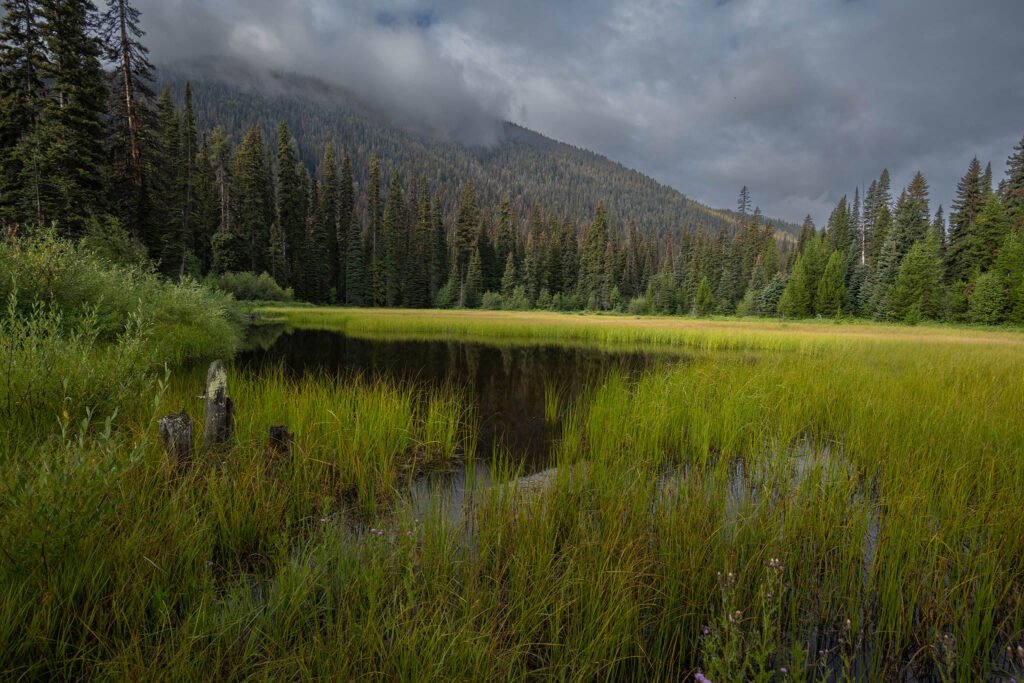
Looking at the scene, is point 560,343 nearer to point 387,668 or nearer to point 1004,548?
point 1004,548

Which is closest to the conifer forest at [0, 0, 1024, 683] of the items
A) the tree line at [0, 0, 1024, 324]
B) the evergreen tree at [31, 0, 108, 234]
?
the evergreen tree at [31, 0, 108, 234]

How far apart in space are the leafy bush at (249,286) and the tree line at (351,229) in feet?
9.34

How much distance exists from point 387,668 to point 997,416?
8261mm

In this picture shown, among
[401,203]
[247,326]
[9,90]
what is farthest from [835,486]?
[401,203]

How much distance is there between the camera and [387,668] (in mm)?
1762

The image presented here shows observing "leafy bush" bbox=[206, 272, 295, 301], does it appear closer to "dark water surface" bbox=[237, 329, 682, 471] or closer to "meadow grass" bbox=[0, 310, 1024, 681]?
"dark water surface" bbox=[237, 329, 682, 471]

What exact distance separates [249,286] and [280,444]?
42.2 metres

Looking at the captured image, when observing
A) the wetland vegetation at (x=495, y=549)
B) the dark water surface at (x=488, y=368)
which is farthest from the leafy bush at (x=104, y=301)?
the wetland vegetation at (x=495, y=549)

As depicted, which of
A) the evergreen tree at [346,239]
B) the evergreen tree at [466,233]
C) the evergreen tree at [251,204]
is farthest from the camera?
the evergreen tree at [466,233]

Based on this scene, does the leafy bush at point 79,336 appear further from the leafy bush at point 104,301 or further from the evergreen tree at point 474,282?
the evergreen tree at point 474,282

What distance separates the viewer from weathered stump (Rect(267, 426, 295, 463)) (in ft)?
13.8

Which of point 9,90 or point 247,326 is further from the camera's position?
point 247,326

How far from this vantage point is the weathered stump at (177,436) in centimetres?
359

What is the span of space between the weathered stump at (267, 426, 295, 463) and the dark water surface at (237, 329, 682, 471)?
2.52 metres
